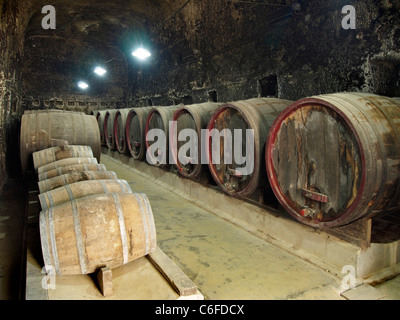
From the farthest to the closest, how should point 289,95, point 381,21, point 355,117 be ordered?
1. point 289,95
2. point 381,21
3. point 355,117

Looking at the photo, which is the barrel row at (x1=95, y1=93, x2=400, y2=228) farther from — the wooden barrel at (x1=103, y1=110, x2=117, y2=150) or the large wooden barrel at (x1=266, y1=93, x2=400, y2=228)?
the wooden barrel at (x1=103, y1=110, x2=117, y2=150)

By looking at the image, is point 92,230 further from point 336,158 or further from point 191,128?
point 191,128

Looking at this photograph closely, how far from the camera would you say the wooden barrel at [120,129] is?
659 cm

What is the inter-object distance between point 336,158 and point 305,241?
0.93 m

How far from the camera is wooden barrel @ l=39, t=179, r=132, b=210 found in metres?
2.14

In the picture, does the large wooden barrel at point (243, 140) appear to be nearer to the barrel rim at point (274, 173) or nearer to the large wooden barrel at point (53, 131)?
the barrel rim at point (274, 173)

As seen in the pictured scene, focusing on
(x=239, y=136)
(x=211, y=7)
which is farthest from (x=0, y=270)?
(x=211, y=7)

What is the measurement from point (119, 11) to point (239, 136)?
28.5 ft

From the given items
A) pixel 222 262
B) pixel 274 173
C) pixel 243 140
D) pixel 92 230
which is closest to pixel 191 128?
pixel 243 140

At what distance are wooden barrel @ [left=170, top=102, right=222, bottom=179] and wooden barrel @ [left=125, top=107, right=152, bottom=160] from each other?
131 centimetres

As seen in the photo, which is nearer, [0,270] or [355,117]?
[355,117]

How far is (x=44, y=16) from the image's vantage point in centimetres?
970
